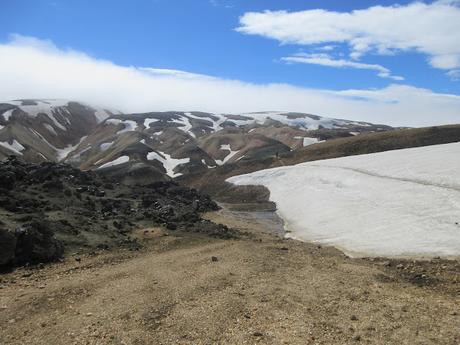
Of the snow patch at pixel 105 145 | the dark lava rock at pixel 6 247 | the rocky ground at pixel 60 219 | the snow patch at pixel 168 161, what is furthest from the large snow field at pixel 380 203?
the snow patch at pixel 105 145

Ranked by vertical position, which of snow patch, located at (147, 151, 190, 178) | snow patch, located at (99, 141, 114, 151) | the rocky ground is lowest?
snow patch, located at (99, 141, 114, 151)

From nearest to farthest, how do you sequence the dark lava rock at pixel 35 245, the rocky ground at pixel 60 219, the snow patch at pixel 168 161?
the dark lava rock at pixel 35 245 < the rocky ground at pixel 60 219 < the snow patch at pixel 168 161

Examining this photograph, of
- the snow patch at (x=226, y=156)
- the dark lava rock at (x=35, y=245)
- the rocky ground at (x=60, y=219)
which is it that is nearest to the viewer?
the dark lava rock at (x=35, y=245)

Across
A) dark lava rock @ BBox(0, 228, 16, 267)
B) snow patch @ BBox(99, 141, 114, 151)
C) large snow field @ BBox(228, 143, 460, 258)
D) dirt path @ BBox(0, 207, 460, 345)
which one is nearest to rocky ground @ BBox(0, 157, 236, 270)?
dark lava rock @ BBox(0, 228, 16, 267)

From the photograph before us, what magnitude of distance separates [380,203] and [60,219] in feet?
96.8

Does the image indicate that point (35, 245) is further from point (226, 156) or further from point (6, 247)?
point (226, 156)

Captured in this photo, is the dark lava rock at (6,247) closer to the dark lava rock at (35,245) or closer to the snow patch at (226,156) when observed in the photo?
→ the dark lava rock at (35,245)

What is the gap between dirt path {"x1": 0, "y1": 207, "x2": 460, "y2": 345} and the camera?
16.4 m

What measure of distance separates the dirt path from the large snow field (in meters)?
5.45

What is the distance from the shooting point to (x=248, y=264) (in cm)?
2725

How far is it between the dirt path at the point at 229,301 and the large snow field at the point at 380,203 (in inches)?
215

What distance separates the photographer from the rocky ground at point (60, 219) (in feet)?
86.1

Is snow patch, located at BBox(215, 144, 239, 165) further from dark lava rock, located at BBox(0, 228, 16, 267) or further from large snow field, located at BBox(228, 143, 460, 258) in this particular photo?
dark lava rock, located at BBox(0, 228, 16, 267)

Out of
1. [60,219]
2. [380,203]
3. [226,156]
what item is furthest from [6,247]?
[226,156]
